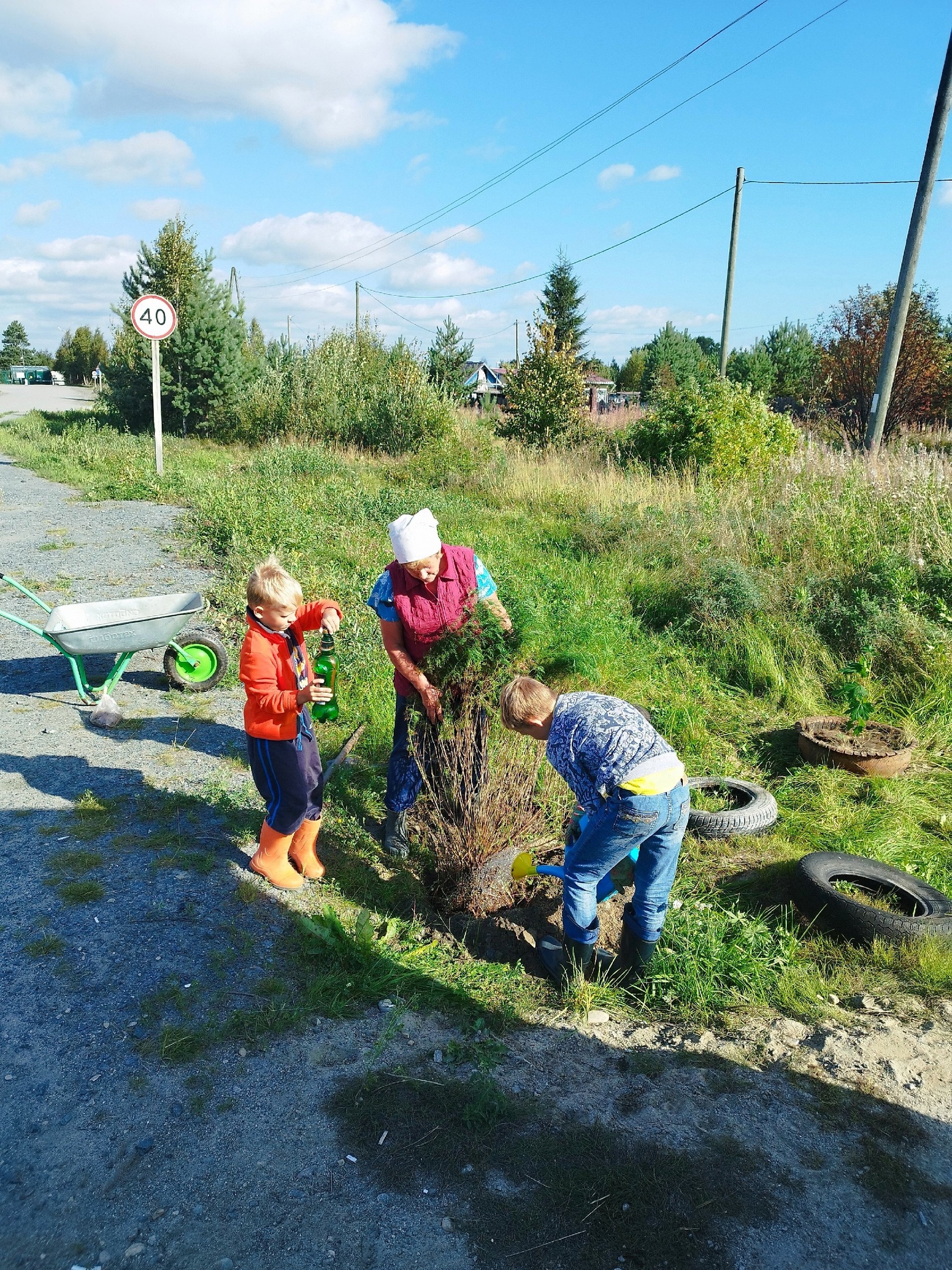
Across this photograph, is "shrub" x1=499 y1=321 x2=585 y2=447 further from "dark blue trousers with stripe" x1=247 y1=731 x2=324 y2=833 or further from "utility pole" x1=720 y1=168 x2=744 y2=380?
"dark blue trousers with stripe" x1=247 y1=731 x2=324 y2=833

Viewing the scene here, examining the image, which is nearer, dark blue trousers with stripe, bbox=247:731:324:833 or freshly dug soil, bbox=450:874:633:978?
dark blue trousers with stripe, bbox=247:731:324:833

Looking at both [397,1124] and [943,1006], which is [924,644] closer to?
[943,1006]

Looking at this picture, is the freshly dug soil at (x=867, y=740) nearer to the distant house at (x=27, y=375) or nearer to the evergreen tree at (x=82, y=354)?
the evergreen tree at (x=82, y=354)

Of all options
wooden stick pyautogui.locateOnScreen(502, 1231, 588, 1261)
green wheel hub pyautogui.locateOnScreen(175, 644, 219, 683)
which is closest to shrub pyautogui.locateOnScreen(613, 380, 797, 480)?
green wheel hub pyautogui.locateOnScreen(175, 644, 219, 683)

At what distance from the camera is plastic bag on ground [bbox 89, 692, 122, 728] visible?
5.35 meters

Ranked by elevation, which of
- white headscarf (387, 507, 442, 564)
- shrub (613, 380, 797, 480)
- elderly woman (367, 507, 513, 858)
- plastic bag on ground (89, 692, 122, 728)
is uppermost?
shrub (613, 380, 797, 480)

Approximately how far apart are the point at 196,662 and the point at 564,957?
148 inches

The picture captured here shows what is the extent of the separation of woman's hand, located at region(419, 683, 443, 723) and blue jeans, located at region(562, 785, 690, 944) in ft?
3.05

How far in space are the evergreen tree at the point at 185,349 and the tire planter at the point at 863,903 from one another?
64.7ft

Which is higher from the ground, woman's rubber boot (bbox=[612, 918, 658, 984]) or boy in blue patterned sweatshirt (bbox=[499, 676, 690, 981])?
boy in blue patterned sweatshirt (bbox=[499, 676, 690, 981])

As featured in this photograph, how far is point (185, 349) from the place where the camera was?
797 inches

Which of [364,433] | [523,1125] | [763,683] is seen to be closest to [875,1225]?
[523,1125]

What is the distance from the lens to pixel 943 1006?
3.47m

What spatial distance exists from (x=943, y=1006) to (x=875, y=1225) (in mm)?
1396
